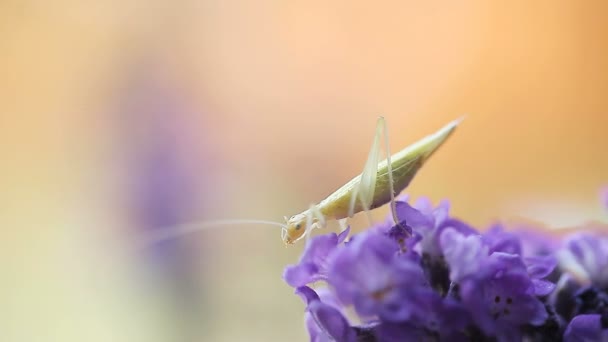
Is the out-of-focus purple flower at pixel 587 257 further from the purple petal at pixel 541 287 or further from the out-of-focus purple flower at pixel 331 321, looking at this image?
the out-of-focus purple flower at pixel 331 321

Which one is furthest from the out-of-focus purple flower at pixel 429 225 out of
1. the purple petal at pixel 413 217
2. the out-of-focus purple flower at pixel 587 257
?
the out-of-focus purple flower at pixel 587 257

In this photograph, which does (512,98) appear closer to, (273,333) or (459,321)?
(273,333)

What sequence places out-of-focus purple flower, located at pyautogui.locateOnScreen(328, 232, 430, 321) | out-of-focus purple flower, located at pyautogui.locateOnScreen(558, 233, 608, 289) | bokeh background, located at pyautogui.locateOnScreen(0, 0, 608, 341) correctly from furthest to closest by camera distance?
1. bokeh background, located at pyautogui.locateOnScreen(0, 0, 608, 341)
2. out-of-focus purple flower, located at pyautogui.locateOnScreen(558, 233, 608, 289)
3. out-of-focus purple flower, located at pyautogui.locateOnScreen(328, 232, 430, 321)

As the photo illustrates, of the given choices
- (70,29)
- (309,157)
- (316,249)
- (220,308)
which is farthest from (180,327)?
(316,249)

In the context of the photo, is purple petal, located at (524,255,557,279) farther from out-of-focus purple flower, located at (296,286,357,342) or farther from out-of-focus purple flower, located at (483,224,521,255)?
out-of-focus purple flower, located at (296,286,357,342)

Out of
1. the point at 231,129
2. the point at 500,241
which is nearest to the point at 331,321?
the point at 500,241

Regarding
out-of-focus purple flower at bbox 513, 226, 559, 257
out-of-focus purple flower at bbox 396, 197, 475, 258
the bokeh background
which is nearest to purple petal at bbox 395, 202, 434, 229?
out-of-focus purple flower at bbox 396, 197, 475, 258
